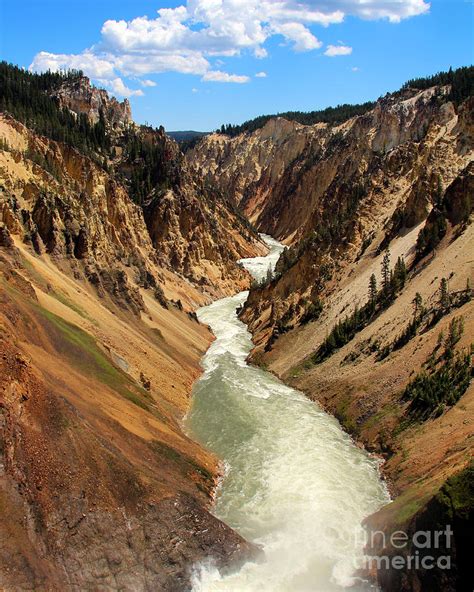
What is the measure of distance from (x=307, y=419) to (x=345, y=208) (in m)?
43.6

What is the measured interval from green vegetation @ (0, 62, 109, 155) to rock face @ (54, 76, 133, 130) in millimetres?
1994

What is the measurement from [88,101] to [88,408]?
A: 94.6m

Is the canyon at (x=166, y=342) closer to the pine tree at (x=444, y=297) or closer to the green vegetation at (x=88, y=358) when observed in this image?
the green vegetation at (x=88, y=358)

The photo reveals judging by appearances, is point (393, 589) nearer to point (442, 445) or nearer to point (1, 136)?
point (442, 445)

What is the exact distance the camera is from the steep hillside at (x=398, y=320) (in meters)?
24.8

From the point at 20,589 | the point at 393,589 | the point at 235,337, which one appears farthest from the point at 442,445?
the point at 235,337

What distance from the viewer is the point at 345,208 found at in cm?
7181

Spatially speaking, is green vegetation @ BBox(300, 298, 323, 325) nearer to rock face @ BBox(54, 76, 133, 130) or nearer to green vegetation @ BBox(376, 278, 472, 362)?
green vegetation @ BBox(376, 278, 472, 362)

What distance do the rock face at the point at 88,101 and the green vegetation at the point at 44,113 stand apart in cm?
199

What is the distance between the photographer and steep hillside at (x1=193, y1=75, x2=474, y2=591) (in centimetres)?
2478

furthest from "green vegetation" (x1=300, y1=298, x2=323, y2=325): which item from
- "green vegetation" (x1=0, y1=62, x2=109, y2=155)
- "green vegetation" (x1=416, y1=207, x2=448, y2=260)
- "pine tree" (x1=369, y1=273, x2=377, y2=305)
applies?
"green vegetation" (x1=0, y1=62, x2=109, y2=155)

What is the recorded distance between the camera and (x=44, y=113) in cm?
8862

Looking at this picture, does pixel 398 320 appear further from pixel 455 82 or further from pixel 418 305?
pixel 455 82

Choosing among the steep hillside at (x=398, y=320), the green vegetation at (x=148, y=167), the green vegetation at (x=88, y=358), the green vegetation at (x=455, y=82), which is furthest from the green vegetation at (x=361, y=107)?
the green vegetation at (x=88, y=358)
